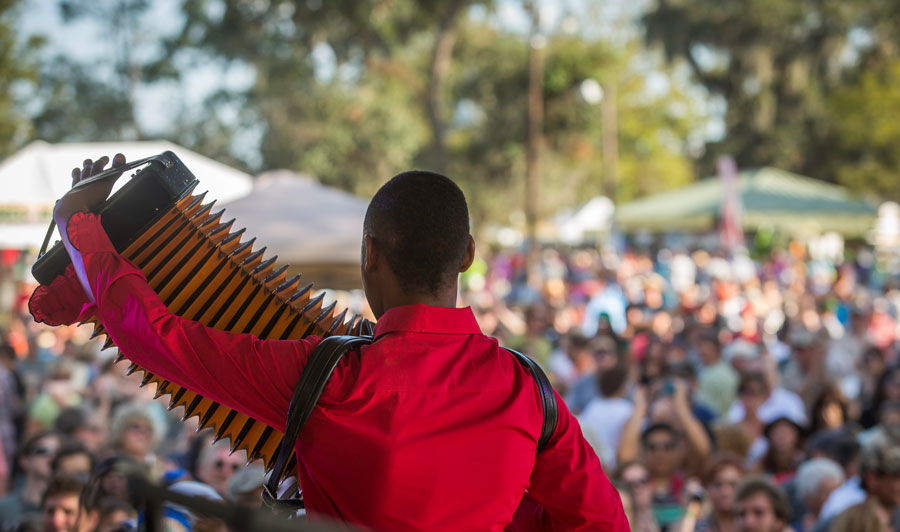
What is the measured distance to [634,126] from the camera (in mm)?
59094

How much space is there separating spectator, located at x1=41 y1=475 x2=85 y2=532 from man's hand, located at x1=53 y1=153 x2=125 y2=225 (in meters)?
3.09

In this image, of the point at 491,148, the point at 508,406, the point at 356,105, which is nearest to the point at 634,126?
the point at 356,105

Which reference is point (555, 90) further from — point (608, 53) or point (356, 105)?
point (356, 105)

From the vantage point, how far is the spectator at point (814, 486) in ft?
Result: 19.5

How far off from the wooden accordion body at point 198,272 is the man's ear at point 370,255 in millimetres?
246

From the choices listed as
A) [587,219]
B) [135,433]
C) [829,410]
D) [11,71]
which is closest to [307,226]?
[135,433]

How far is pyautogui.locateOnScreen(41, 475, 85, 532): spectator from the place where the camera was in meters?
4.75

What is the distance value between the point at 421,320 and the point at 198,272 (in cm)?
48

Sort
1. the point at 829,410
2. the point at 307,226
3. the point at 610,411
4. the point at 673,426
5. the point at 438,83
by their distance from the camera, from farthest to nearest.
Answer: the point at 438,83
the point at 307,226
the point at 829,410
the point at 610,411
the point at 673,426

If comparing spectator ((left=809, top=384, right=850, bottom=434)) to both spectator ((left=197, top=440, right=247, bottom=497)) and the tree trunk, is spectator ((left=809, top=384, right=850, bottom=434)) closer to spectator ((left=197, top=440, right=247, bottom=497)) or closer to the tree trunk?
spectator ((left=197, top=440, right=247, bottom=497))

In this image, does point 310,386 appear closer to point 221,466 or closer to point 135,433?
point 221,466

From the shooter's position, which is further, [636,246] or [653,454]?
[636,246]

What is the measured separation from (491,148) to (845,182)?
1956 centimetres

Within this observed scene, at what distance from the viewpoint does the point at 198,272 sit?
81.7 inches
